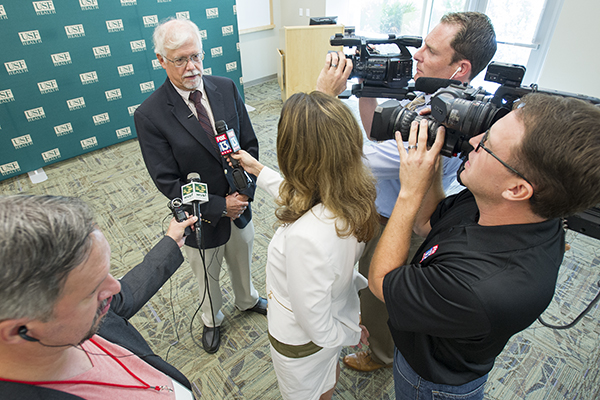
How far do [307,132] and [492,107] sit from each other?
0.54 m

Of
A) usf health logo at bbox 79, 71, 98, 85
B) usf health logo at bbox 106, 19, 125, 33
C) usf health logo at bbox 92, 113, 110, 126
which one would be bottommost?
usf health logo at bbox 92, 113, 110, 126

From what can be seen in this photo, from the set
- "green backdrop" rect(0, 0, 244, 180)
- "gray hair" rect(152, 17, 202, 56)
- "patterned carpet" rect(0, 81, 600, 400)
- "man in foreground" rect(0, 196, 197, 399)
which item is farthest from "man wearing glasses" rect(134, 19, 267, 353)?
"green backdrop" rect(0, 0, 244, 180)

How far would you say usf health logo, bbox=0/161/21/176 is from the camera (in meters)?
3.46

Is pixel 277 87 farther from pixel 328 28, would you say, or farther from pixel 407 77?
pixel 407 77

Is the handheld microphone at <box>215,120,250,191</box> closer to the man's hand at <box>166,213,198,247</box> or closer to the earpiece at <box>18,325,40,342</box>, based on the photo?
the man's hand at <box>166,213,198,247</box>

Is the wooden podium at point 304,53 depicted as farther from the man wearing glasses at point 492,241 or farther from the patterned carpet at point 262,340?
the man wearing glasses at point 492,241

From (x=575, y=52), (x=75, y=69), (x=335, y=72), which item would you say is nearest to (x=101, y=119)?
(x=75, y=69)

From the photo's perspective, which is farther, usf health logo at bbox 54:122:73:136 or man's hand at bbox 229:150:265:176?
usf health logo at bbox 54:122:73:136

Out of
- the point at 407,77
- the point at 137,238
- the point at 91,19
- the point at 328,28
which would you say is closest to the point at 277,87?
the point at 328,28

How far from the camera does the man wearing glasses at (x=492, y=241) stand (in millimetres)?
722

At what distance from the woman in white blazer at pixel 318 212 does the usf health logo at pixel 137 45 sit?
12.1 ft

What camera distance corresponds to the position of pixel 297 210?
3.34 feet

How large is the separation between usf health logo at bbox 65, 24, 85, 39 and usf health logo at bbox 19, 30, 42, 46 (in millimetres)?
255

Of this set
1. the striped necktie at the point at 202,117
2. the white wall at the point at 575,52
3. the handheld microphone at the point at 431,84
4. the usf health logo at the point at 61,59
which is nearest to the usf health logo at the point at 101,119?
the usf health logo at the point at 61,59
